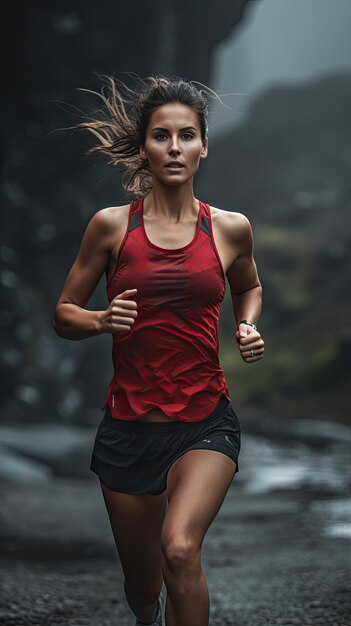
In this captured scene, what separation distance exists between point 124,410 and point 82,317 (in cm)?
35

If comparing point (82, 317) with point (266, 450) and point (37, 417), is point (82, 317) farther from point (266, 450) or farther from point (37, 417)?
point (37, 417)

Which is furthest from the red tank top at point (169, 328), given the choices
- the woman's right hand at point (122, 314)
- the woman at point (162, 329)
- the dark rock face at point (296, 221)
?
the dark rock face at point (296, 221)

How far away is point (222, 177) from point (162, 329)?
73.6 ft

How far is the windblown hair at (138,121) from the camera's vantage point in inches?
143

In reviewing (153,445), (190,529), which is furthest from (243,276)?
(190,529)

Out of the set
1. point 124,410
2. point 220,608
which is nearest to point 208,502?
point 124,410

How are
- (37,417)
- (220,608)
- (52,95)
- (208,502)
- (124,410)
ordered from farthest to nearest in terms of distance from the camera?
(37,417) → (52,95) → (220,608) → (124,410) → (208,502)

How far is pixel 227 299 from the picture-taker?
23906 mm

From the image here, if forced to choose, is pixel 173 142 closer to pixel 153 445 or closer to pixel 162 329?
pixel 162 329

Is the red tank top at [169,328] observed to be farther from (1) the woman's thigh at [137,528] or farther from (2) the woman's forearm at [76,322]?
(1) the woman's thigh at [137,528]

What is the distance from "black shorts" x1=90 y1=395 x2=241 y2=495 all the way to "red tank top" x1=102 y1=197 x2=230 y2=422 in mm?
44

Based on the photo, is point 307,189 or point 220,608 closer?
point 220,608

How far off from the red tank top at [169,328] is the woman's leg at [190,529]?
0.20 metres

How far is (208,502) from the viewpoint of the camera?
3.26 m
